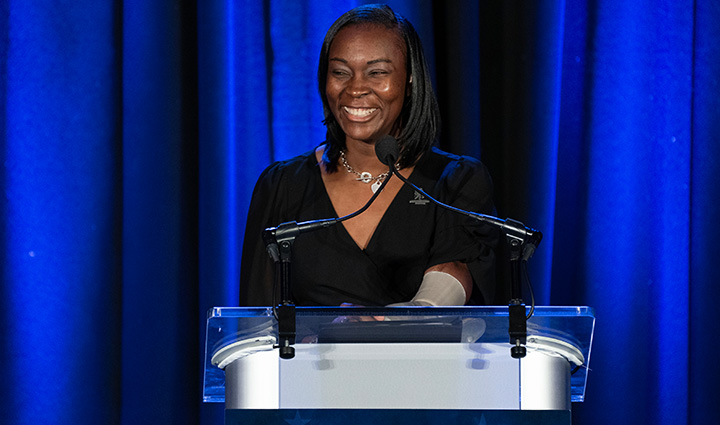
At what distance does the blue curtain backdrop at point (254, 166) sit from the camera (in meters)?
2.31

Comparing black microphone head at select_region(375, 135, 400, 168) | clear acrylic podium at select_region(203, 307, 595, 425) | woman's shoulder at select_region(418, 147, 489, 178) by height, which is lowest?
clear acrylic podium at select_region(203, 307, 595, 425)

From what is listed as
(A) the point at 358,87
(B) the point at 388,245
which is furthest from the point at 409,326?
(A) the point at 358,87

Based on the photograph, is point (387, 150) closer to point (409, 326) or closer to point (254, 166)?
point (409, 326)

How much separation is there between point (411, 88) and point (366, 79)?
11cm

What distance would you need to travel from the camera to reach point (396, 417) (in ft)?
3.52

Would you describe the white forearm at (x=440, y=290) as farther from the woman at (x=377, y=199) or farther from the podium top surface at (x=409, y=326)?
the podium top surface at (x=409, y=326)

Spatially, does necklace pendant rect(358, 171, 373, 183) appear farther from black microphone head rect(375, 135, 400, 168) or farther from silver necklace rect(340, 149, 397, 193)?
black microphone head rect(375, 135, 400, 168)

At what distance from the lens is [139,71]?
2.44 m

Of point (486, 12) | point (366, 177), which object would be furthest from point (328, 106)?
point (486, 12)

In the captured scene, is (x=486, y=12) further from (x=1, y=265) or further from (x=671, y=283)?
(x=1, y=265)

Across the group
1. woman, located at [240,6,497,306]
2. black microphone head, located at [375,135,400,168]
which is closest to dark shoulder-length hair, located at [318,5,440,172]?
woman, located at [240,6,497,306]

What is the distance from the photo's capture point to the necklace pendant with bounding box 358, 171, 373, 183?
198 cm

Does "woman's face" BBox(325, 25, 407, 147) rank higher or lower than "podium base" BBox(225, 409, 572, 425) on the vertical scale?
higher

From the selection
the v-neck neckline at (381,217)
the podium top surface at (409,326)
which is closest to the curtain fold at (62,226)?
the v-neck neckline at (381,217)
